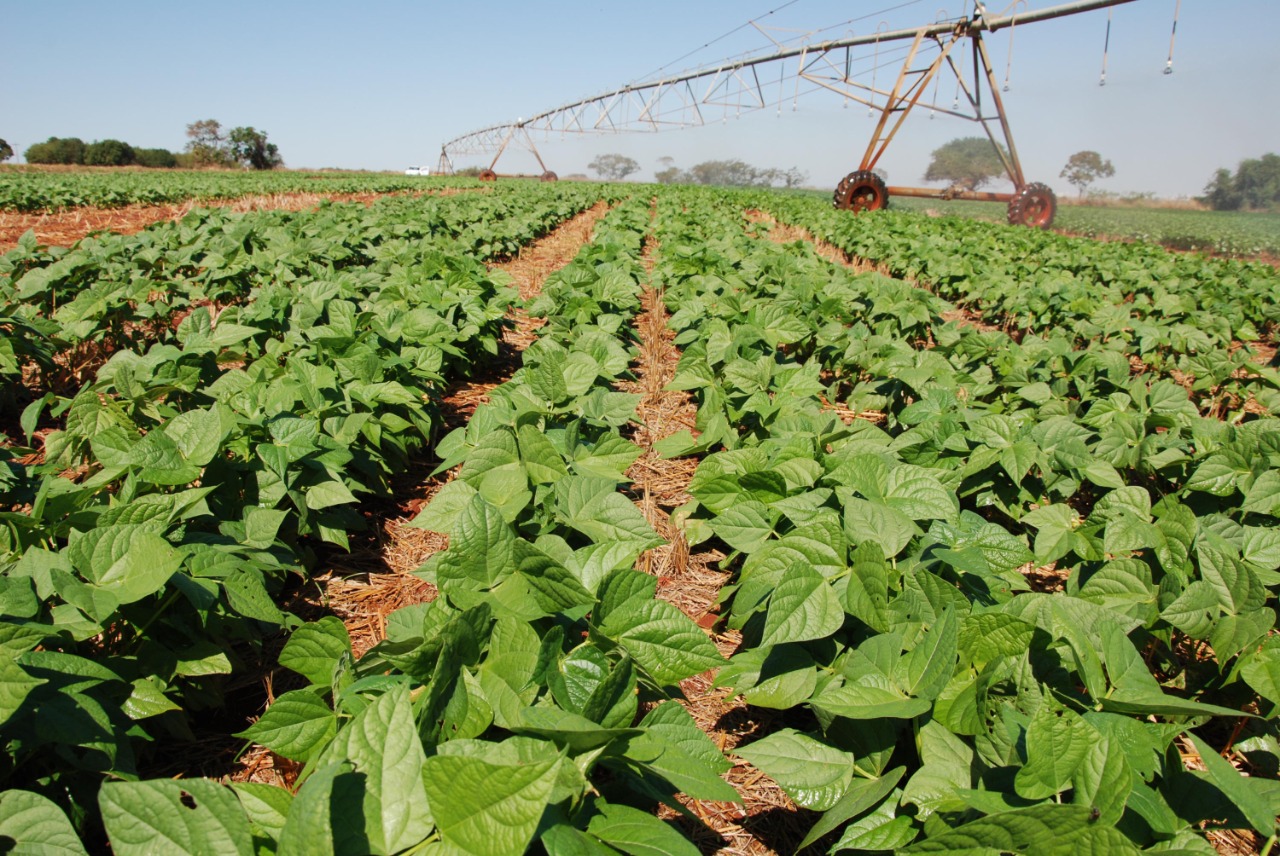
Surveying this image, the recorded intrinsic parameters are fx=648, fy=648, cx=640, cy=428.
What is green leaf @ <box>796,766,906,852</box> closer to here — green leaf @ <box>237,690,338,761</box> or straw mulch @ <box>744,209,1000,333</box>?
green leaf @ <box>237,690,338,761</box>

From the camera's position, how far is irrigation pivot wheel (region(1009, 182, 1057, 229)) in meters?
20.0

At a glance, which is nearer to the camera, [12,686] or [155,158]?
[12,686]

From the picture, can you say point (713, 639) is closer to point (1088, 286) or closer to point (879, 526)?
point (879, 526)

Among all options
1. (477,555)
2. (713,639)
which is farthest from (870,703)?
(713,639)

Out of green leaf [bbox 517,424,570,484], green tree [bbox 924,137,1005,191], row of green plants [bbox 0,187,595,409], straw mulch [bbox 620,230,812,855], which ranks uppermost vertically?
green tree [bbox 924,137,1005,191]

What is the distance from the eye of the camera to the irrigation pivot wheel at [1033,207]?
20.0m

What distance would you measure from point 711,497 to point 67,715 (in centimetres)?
174

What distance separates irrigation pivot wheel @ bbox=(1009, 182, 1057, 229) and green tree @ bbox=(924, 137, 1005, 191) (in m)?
87.0

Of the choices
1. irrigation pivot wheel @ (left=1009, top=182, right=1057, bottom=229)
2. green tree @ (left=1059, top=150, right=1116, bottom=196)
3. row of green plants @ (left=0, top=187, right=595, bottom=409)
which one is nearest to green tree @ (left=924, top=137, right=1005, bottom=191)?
green tree @ (left=1059, top=150, right=1116, bottom=196)

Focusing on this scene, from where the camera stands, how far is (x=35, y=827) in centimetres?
98

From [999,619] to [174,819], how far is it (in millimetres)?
1518

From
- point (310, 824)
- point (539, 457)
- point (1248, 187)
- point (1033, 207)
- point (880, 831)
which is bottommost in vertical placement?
point (880, 831)

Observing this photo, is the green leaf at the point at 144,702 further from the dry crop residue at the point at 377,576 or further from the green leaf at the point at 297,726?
the green leaf at the point at 297,726

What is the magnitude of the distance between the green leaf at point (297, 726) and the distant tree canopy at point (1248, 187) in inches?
3473
